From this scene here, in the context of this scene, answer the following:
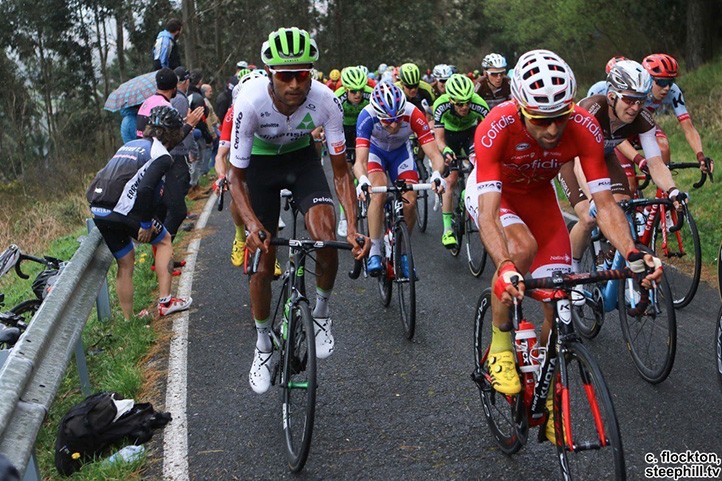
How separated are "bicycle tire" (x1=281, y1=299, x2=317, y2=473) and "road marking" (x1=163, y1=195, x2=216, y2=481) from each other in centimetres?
65

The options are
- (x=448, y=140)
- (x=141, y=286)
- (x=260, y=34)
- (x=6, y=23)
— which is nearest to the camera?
(x=141, y=286)

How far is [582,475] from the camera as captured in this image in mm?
4047

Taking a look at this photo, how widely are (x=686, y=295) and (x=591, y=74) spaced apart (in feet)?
86.4

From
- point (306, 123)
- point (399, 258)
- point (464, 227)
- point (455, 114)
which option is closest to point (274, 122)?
point (306, 123)

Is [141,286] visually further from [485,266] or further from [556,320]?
[556,320]

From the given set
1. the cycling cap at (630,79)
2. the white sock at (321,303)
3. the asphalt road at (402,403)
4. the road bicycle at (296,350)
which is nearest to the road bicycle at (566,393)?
the asphalt road at (402,403)

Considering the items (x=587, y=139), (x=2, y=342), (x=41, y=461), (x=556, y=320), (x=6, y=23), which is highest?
(x=6, y=23)

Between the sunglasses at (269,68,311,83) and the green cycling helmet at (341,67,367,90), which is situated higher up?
the sunglasses at (269,68,311,83)

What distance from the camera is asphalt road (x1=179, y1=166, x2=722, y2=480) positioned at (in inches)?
190

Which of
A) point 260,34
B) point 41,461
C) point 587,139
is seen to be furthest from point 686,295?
point 260,34

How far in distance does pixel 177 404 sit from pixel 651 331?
3444 mm

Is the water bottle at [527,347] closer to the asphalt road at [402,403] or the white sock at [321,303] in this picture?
the asphalt road at [402,403]

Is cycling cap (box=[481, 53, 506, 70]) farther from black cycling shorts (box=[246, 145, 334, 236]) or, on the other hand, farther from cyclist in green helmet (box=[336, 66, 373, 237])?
black cycling shorts (box=[246, 145, 334, 236])

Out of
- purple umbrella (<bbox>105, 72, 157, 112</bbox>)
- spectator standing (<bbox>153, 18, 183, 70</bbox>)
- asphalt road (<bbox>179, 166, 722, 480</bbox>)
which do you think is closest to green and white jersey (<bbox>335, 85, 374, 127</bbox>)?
purple umbrella (<bbox>105, 72, 157, 112</bbox>)
